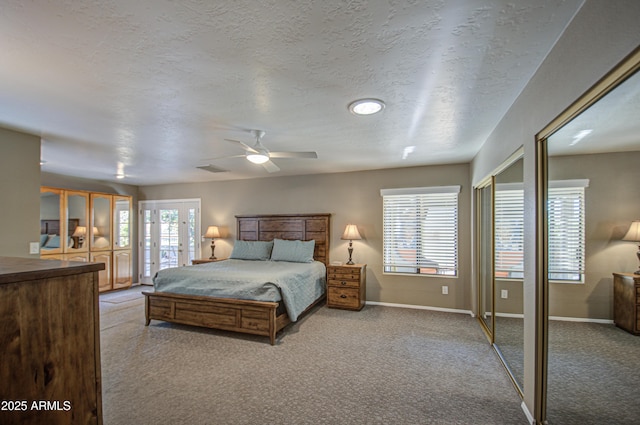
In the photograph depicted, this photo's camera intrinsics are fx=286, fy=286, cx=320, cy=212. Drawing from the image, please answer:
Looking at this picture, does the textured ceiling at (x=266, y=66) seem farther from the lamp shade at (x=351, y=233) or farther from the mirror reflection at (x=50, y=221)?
the mirror reflection at (x=50, y=221)

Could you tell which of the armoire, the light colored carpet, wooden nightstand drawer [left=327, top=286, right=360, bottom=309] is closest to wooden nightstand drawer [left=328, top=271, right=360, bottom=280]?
wooden nightstand drawer [left=327, top=286, right=360, bottom=309]

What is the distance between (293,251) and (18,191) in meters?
3.63

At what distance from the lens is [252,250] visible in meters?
5.53

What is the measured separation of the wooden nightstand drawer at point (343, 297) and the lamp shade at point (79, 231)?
515 cm

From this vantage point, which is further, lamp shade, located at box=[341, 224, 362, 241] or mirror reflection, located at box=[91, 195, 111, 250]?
mirror reflection, located at box=[91, 195, 111, 250]

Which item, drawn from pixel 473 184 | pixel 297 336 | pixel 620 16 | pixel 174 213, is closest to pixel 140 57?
pixel 620 16

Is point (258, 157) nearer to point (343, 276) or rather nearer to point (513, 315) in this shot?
point (343, 276)

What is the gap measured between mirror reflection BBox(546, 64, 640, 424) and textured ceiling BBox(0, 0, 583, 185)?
23.4 inches

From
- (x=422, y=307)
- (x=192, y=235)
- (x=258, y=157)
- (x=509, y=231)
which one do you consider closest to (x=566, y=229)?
(x=509, y=231)

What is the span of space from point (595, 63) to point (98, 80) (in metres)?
2.91

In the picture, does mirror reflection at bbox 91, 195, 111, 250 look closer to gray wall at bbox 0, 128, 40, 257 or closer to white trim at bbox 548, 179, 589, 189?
gray wall at bbox 0, 128, 40, 257

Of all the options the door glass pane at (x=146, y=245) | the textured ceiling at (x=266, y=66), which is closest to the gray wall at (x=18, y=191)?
the textured ceiling at (x=266, y=66)

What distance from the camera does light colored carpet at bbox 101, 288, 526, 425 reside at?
2.17 m

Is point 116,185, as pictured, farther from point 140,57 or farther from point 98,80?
point 140,57
